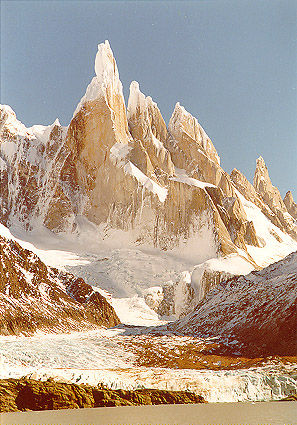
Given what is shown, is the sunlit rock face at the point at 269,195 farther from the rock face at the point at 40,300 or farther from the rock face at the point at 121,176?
the rock face at the point at 40,300

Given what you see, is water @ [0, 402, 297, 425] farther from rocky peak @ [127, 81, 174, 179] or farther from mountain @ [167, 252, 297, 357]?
rocky peak @ [127, 81, 174, 179]

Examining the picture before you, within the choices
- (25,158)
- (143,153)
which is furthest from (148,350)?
(25,158)

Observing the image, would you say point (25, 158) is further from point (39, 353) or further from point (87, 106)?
point (39, 353)

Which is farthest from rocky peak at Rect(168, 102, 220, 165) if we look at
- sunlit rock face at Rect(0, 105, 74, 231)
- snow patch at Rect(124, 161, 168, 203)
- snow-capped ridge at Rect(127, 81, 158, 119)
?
sunlit rock face at Rect(0, 105, 74, 231)

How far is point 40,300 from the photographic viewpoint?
49969mm

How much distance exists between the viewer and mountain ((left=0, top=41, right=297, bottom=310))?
8975cm

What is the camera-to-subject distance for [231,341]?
2814 cm

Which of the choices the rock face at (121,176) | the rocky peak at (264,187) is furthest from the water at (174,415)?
the rocky peak at (264,187)

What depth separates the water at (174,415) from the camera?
13914 millimetres

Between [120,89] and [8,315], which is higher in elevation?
[120,89]

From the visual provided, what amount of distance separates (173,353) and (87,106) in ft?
269

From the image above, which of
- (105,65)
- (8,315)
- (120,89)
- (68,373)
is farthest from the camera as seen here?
(120,89)

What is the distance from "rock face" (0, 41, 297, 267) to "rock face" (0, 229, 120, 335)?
3123cm

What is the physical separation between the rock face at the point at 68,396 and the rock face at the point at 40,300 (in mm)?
23399
